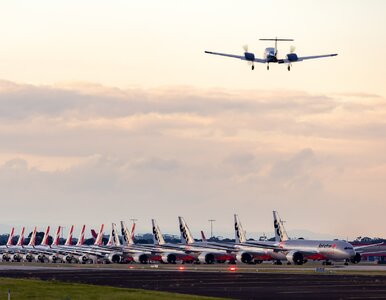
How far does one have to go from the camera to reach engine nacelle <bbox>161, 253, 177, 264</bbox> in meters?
194

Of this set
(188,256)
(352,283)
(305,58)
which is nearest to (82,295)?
(352,283)

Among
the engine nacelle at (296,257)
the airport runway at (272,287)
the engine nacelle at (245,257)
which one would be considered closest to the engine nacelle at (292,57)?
the airport runway at (272,287)

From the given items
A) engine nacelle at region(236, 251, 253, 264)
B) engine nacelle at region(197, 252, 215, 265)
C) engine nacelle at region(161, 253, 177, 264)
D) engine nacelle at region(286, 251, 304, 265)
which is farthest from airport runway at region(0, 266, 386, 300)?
engine nacelle at region(161, 253, 177, 264)

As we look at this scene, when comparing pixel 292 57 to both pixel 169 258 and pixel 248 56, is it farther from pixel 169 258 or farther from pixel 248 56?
pixel 169 258

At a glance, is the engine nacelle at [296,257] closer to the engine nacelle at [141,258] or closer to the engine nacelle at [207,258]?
the engine nacelle at [207,258]

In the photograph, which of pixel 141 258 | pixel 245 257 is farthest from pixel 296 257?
pixel 141 258

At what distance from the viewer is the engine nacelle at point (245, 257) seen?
183 meters

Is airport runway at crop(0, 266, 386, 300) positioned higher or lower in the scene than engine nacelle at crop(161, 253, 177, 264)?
lower

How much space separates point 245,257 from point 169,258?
17.5 metres

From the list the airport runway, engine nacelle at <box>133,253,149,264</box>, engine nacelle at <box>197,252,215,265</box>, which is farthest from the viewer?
engine nacelle at <box>133,253,149,264</box>

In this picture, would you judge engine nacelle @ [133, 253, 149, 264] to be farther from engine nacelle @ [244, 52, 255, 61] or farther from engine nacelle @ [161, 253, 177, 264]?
engine nacelle @ [244, 52, 255, 61]

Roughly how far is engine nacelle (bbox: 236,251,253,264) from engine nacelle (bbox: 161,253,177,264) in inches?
587

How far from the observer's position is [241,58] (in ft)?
326

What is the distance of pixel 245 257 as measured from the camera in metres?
184
